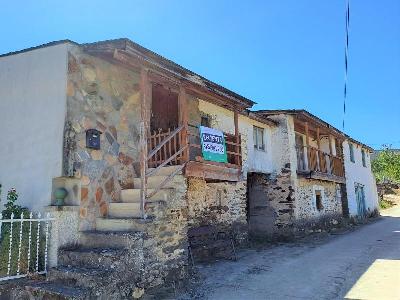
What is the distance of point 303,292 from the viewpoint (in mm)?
6797

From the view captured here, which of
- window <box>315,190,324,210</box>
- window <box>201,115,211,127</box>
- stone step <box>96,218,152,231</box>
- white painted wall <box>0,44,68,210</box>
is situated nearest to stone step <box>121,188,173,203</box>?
stone step <box>96,218,152,231</box>

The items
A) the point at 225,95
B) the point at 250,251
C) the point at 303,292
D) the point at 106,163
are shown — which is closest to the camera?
the point at 303,292

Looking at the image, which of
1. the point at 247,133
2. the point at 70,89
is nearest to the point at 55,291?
the point at 70,89

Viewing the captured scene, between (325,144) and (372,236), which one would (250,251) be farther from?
(325,144)

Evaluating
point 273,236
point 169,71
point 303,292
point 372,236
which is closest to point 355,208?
point 372,236

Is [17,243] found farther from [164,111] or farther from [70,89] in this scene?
[164,111]

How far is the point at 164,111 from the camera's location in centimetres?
1115

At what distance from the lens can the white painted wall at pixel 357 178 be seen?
22.3 m

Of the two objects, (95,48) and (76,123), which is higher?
(95,48)

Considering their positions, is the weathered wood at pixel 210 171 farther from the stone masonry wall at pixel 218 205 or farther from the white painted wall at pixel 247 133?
the white painted wall at pixel 247 133

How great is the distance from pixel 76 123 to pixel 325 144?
700 inches

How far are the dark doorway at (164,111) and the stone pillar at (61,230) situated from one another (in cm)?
479

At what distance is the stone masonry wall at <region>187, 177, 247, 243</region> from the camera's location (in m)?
11.2

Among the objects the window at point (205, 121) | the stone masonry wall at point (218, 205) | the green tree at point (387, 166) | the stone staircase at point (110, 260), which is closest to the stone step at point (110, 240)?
the stone staircase at point (110, 260)
